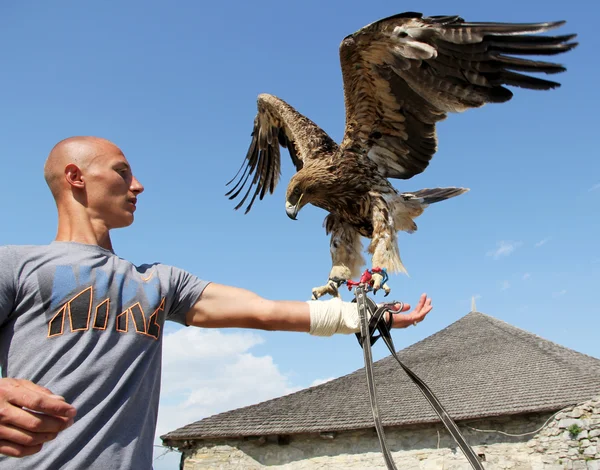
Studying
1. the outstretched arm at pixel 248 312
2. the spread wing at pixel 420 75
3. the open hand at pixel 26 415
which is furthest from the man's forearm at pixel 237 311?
the spread wing at pixel 420 75

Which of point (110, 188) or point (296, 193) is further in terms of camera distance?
point (296, 193)

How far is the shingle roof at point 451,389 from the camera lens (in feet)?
38.4

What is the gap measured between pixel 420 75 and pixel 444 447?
8.92 metres

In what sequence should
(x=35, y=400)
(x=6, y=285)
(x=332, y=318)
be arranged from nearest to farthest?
1. (x=35, y=400)
2. (x=6, y=285)
3. (x=332, y=318)

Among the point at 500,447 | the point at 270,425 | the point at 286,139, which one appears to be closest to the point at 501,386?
the point at 500,447

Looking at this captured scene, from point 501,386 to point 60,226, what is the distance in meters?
12.7

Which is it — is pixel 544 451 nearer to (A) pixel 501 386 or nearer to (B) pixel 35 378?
(A) pixel 501 386

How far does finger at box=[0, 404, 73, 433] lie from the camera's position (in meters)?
1.16

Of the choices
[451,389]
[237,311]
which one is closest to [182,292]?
[237,311]

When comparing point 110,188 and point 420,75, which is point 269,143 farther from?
point 110,188

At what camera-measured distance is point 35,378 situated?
4.71ft

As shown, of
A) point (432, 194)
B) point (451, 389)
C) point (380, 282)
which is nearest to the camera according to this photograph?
point (380, 282)

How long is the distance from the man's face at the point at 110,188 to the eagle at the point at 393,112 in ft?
8.38

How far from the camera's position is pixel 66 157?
1.68 m
